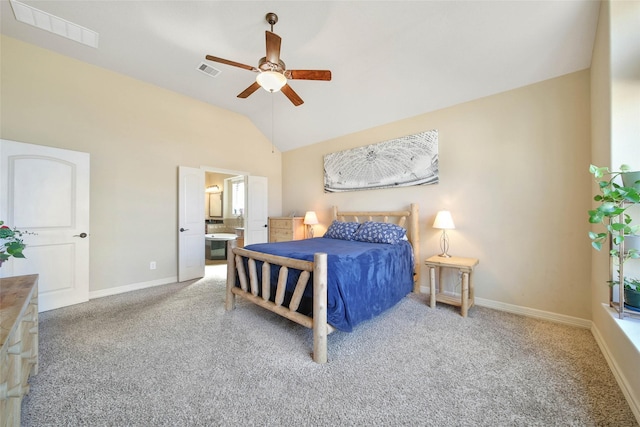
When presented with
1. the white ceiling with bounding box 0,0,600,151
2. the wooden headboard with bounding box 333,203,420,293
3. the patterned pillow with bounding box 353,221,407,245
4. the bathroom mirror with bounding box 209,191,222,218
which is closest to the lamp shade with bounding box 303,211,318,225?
the wooden headboard with bounding box 333,203,420,293

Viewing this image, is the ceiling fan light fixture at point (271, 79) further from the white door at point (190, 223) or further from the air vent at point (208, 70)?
the white door at point (190, 223)

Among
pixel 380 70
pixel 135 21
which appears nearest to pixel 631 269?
pixel 380 70

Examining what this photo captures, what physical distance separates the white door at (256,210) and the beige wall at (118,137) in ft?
2.47

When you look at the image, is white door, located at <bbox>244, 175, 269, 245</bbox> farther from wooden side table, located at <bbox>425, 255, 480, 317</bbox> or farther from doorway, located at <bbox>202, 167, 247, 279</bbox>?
wooden side table, located at <bbox>425, 255, 480, 317</bbox>

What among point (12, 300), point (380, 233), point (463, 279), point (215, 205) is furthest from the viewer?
point (215, 205)

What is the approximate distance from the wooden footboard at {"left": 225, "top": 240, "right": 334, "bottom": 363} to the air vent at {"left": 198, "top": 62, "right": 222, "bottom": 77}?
2.44 m

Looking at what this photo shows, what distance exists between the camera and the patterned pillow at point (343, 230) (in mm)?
3504

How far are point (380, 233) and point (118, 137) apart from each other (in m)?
3.90

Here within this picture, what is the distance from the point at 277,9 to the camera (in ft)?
7.50

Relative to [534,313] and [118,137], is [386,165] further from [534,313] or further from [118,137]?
[118,137]

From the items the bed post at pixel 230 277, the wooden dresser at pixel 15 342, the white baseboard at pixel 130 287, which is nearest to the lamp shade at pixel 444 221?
the bed post at pixel 230 277

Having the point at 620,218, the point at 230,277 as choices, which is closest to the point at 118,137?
the point at 230,277

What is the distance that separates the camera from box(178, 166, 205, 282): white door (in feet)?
13.0

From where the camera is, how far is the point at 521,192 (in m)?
2.67
